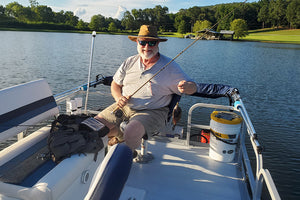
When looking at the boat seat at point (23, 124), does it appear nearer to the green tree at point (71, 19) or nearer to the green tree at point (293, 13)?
the green tree at point (293, 13)

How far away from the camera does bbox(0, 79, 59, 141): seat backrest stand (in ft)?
7.29

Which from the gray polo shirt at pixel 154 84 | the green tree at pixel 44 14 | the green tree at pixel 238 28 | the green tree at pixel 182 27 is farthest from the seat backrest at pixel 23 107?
the green tree at pixel 44 14

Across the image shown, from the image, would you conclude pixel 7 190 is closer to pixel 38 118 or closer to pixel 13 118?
pixel 13 118

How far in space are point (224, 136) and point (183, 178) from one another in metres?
0.70

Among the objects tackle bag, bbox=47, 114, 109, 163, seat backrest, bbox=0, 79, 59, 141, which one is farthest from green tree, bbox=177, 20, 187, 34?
tackle bag, bbox=47, 114, 109, 163

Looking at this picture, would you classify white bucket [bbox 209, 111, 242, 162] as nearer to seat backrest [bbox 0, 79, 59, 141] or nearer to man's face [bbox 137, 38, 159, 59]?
man's face [bbox 137, 38, 159, 59]

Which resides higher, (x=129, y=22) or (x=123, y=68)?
(x=129, y=22)

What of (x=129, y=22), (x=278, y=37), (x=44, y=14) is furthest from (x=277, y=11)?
(x=44, y=14)

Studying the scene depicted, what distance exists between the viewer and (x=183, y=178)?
2.70 m

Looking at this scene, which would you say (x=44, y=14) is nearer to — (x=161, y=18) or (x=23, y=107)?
(x=161, y=18)

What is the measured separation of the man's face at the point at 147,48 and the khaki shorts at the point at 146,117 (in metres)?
0.66

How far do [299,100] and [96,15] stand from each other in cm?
9313

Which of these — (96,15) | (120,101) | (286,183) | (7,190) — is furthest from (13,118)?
(96,15)

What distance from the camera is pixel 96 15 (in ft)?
307
